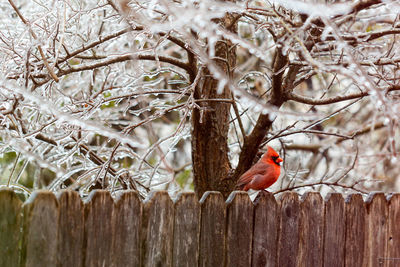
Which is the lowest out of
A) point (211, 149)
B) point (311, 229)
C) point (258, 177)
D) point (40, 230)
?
point (40, 230)

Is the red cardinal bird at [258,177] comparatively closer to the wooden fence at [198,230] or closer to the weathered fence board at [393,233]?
the wooden fence at [198,230]

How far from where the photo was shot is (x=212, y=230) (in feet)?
9.45

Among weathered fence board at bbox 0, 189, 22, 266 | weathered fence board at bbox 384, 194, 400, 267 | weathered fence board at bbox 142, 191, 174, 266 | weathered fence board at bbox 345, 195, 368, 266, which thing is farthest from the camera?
weathered fence board at bbox 384, 194, 400, 267

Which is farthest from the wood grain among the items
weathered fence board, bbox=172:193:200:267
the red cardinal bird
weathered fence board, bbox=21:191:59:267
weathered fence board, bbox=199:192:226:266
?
weathered fence board, bbox=21:191:59:267

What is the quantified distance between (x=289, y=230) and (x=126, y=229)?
1.07 m

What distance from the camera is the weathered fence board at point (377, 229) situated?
3.59 metres

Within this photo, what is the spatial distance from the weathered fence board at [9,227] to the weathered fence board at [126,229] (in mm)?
451

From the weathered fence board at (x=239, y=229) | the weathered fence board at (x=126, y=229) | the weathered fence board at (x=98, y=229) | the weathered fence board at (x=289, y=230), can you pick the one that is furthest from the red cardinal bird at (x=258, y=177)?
the weathered fence board at (x=98, y=229)

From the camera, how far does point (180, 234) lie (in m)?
2.78

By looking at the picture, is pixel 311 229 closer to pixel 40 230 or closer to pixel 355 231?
pixel 355 231

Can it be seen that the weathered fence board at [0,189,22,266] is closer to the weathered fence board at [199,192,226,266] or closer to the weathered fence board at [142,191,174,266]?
the weathered fence board at [142,191,174,266]

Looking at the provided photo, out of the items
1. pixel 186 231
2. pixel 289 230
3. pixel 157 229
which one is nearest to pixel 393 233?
pixel 289 230

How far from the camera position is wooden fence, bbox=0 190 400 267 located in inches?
90.6

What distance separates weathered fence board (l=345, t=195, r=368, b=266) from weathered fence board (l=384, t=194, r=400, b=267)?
0.23 metres
